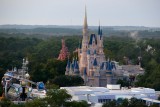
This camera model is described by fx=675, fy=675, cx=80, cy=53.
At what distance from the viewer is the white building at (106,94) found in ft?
189

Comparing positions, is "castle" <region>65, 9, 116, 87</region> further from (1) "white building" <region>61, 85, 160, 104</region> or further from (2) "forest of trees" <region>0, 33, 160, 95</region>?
(1) "white building" <region>61, 85, 160, 104</region>

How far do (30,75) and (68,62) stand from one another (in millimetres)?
4487

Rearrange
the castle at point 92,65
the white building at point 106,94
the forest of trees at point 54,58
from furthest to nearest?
the forest of trees at point 54,58, the castle at point 92,65, the white building at point 106,94

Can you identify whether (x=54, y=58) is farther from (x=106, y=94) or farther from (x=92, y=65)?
(x=106, y=94)

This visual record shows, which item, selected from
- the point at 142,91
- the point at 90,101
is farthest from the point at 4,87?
the point at 142,91

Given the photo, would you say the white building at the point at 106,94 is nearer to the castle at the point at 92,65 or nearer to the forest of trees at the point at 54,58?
the castle at the point at 92,65

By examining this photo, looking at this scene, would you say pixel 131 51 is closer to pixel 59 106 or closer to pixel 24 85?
pixel 24 85

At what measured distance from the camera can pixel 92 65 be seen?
66812 millimetres

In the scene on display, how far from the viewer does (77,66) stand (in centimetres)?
6825

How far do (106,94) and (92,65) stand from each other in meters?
8.16

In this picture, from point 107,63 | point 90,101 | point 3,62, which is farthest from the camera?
point 3,62

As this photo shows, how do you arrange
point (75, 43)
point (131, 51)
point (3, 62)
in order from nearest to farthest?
point (3, 62) < point (131, 51) < point (75, 43)

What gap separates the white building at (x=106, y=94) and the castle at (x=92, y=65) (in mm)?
4950

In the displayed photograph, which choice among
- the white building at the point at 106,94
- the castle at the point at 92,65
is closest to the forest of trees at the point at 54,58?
the castle at the point at 92,65
